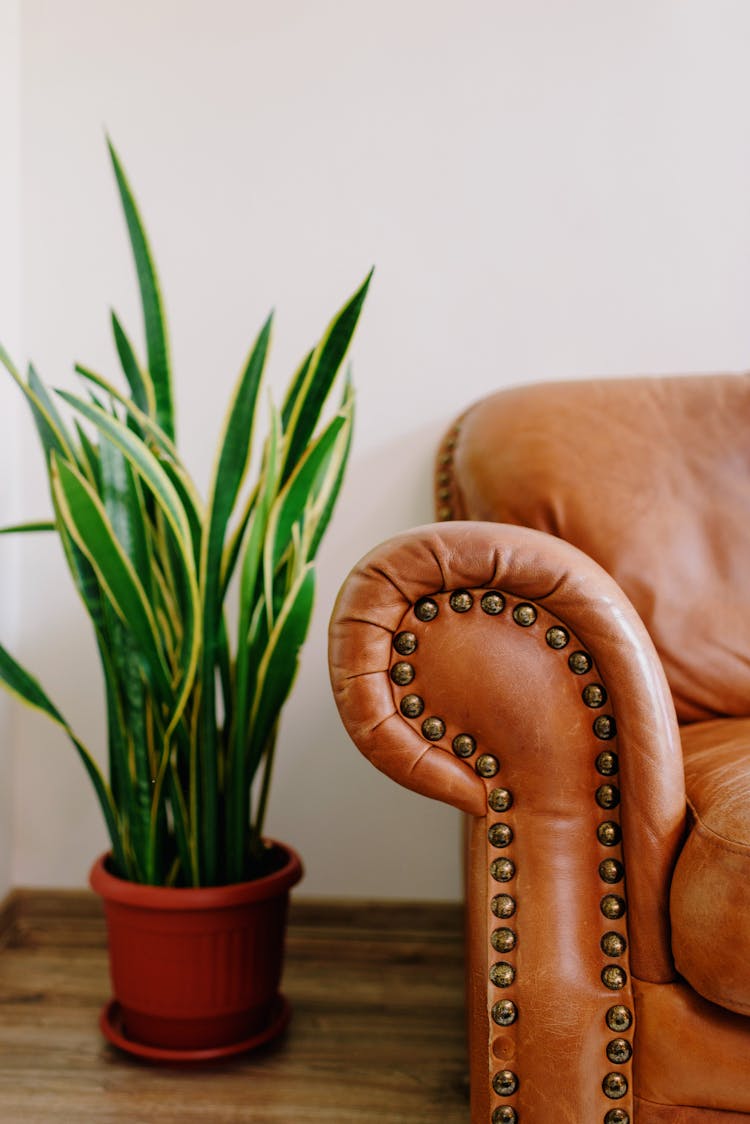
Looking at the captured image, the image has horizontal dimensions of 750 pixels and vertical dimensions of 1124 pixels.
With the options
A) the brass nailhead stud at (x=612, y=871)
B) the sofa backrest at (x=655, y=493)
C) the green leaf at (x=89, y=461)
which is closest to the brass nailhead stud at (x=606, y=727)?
the brass nailhead stud at (x=612, y=871)

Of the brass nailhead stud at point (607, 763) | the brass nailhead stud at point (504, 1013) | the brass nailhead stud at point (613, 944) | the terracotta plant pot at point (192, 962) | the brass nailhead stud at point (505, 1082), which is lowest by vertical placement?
the terracotta plant pot at point (192, 962)

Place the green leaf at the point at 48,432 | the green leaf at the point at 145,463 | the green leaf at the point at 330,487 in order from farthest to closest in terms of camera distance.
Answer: the green leaf at the point at 330,487 → the green leaf at the point at 48,432 → the green leaf at the point at 145,463

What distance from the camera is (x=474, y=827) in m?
0.83

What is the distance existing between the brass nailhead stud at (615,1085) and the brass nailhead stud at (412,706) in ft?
1.06

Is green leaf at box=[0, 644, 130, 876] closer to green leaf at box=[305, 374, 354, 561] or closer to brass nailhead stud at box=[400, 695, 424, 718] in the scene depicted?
green leaf at box=[305, 374, 354, 561]

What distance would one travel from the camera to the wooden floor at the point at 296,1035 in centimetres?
110

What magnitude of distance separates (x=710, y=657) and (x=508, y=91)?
38.8 inches

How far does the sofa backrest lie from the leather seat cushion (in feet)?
1.21

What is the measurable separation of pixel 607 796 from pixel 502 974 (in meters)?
0.17

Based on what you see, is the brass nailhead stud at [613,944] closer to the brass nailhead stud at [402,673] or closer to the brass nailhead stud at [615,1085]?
the brass nailhead stud at [615,1085]

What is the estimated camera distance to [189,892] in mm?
1163

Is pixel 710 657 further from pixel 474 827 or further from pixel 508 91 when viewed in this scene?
pixel 508 91

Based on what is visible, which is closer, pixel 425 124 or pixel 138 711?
pixel 138 711

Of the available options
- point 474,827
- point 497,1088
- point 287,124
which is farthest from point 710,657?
point 287,124
